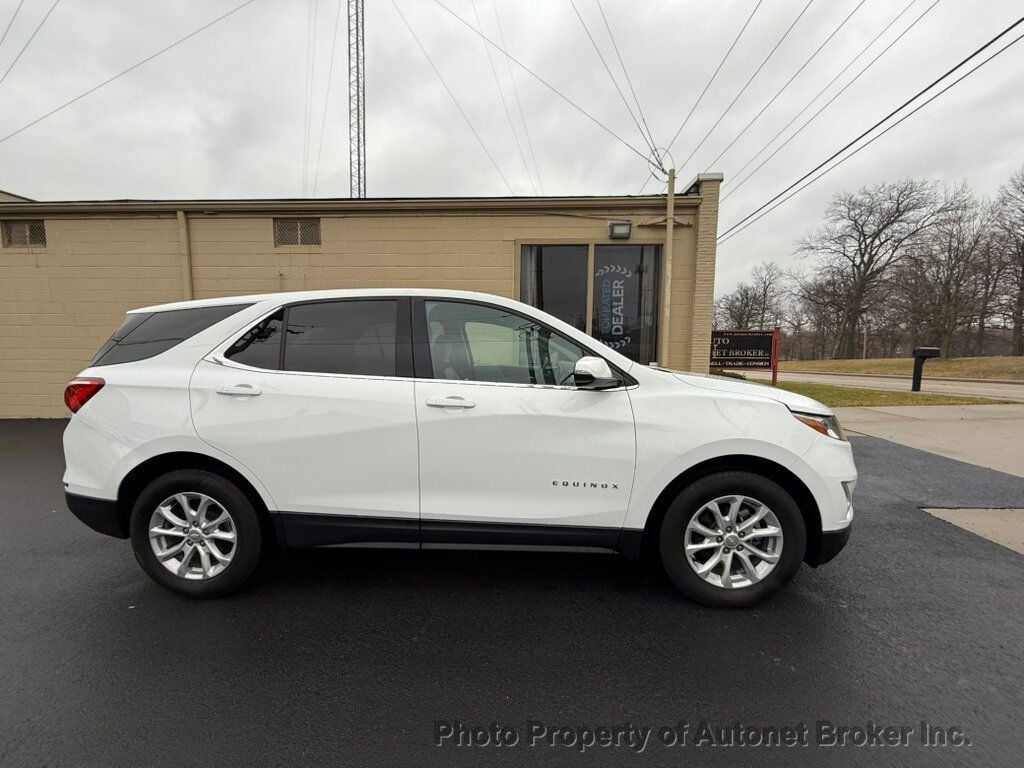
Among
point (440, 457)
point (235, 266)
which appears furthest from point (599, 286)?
point (235, 266)

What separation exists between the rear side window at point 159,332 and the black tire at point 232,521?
0.76 metres

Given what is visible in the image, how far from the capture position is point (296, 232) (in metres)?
7.96

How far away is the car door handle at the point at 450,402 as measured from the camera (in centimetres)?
246

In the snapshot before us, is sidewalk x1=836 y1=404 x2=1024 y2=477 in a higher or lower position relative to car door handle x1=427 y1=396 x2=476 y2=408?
lower

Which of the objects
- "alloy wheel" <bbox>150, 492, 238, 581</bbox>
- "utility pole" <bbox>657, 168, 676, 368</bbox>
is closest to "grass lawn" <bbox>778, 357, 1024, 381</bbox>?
"utility pole" <bbox>657, 168, 676, 368</bbox>

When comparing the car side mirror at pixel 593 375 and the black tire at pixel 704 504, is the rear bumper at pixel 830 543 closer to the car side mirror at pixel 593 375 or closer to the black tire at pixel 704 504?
the black tire at pixel 704 504

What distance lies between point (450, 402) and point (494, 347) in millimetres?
456

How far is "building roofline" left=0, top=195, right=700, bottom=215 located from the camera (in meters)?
7.59

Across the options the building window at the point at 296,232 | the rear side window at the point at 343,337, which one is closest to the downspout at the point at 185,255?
the building window at the point at 296,232

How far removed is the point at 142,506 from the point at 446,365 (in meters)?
1.88

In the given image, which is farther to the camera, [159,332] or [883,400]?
[883,400]

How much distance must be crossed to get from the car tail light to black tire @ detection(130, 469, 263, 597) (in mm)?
615

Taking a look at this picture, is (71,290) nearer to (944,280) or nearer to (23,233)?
(23,233)

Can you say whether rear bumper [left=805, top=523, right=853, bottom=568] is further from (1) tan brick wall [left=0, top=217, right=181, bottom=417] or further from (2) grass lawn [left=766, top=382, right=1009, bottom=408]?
(1) tan brick wall [left=0, top=217, right=181, bottom=417]
